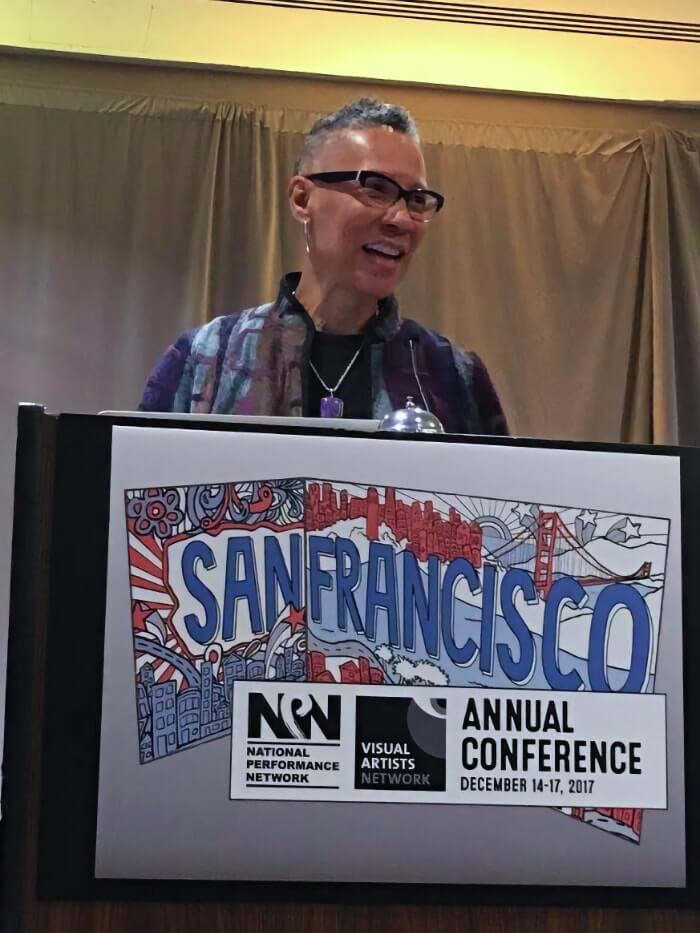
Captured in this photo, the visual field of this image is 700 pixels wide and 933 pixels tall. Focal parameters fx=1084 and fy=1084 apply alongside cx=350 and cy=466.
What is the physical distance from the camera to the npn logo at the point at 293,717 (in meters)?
0.70

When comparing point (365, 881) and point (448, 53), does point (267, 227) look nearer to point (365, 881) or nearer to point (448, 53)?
point (448, 53)

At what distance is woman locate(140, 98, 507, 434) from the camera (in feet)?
5.02

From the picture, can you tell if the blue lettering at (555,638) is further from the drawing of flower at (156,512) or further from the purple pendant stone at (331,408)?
the purple pendant stone at (331,408)

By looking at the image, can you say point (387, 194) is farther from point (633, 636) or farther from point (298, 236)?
point (298, 236)

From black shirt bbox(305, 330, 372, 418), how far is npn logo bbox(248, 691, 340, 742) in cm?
83

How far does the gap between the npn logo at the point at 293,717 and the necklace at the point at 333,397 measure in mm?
796

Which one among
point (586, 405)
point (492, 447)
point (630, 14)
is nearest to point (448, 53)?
point (630, 14)

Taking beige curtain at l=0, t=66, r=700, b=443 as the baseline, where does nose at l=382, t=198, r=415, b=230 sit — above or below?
below

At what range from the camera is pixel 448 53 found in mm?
3289

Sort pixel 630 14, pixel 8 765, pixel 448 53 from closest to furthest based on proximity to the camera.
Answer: pixel 8 765
pixel 630 14
pixel 448 53

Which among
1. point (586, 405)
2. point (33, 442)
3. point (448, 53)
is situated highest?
point (448, 53)

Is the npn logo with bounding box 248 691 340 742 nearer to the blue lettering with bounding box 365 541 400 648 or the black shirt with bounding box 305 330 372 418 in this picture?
the blue lettering with bounding box 365 541 400 648

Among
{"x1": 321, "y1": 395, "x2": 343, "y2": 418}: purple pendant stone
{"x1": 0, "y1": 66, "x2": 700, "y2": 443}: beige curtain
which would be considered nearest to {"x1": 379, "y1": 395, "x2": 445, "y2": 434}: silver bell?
{"x1": 321, "y1": 395, "x2": 343, "y2": 418}: purple pendant stone

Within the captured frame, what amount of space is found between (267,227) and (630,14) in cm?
120
